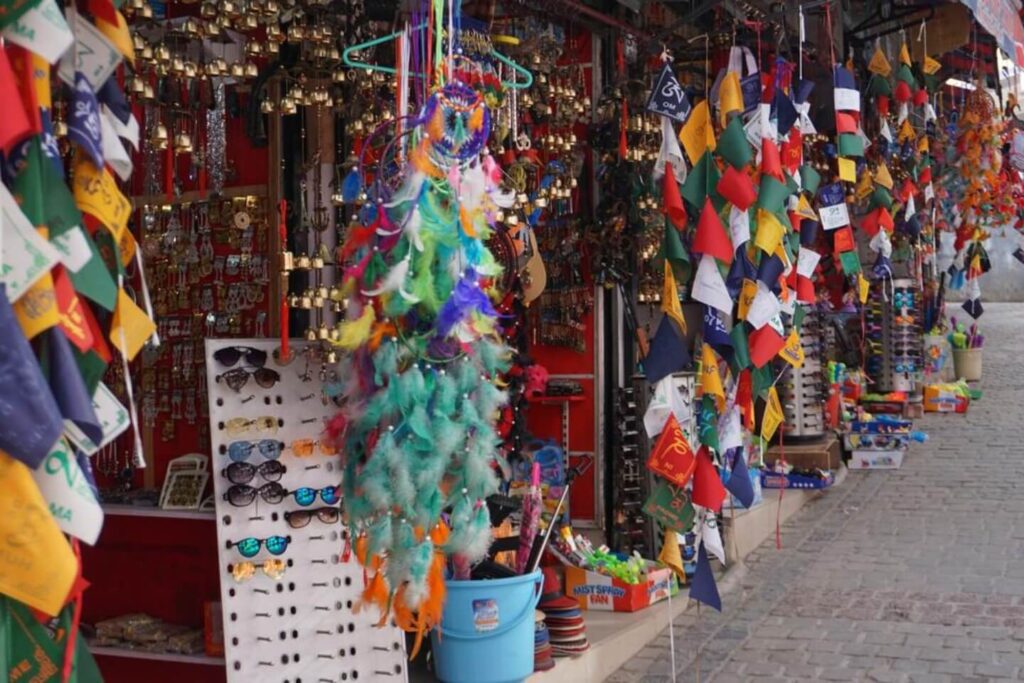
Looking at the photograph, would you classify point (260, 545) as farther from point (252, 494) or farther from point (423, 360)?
point (423, 360)

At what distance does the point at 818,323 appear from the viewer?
33.6ft

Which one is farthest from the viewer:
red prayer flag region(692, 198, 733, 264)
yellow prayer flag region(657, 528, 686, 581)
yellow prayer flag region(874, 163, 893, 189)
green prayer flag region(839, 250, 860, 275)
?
yellow prayer flag region(874, 163, 893, 189)

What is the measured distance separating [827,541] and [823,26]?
339 cm

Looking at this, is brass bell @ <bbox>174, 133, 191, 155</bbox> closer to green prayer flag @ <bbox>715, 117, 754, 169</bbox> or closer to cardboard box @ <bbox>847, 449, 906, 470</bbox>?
green prayer flag @ <bbox>715, 117, 754, 169</bbox>

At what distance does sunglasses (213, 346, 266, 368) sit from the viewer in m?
4.18

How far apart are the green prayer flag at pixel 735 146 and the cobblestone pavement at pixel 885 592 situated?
7.71ft

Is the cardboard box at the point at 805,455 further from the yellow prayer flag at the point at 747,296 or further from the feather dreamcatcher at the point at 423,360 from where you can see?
the feather dreamcatcher at the point at 423,360

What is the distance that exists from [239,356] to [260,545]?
65 centimetres

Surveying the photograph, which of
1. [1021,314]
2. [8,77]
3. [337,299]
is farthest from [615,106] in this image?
[1021,314]

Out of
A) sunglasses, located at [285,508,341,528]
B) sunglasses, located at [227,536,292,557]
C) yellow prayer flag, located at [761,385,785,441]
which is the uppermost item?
yellow prayer flag, located at [761,385,785,441]

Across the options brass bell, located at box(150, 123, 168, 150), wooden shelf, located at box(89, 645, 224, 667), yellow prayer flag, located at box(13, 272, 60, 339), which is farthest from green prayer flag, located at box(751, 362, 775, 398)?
yellow prayer flag, located at box(13, 272, 60, 339)

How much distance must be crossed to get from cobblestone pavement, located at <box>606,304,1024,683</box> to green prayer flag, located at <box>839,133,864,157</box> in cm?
244

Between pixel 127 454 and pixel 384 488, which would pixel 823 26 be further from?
pixel 384 488

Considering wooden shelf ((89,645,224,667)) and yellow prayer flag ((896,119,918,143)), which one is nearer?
wooden shelf ((89,645,224,667))
